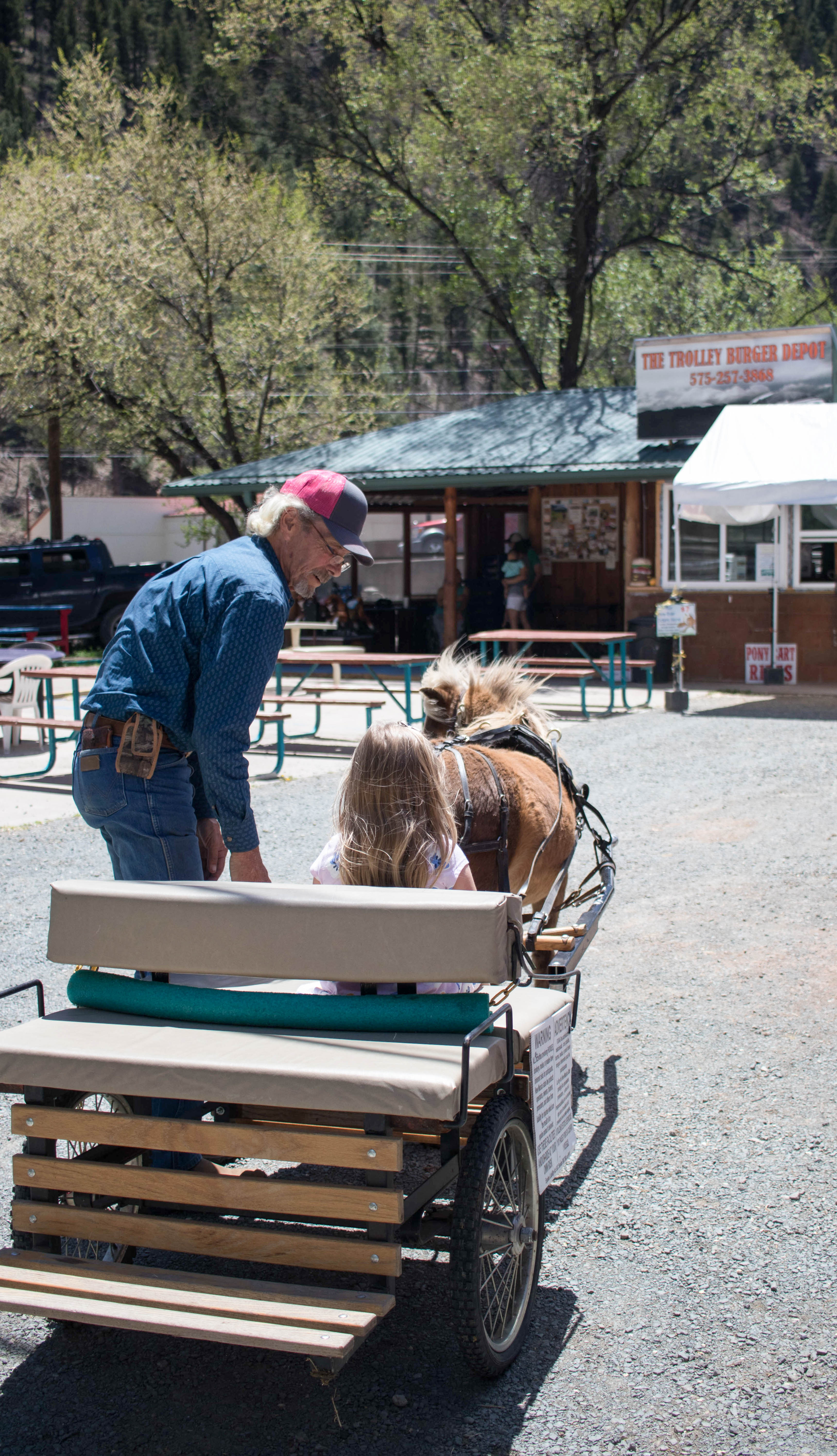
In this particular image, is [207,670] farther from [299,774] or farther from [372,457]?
[372,457]

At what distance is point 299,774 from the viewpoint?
10.4m

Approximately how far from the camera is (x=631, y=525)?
17.8m

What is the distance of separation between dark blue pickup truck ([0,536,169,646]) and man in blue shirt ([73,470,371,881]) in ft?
63.2

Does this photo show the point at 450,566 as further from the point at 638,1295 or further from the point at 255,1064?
the point at 255,1064

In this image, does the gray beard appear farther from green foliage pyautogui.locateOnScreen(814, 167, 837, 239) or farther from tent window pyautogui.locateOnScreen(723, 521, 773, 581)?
green foliage pyautogui.locateOnScreen(814, 167, 837, 239)

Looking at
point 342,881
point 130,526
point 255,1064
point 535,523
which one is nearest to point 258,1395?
point 255,1064

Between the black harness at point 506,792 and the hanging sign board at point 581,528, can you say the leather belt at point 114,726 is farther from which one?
the hanging sign board at point 581,528

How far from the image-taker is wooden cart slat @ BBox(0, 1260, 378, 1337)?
2154 mm

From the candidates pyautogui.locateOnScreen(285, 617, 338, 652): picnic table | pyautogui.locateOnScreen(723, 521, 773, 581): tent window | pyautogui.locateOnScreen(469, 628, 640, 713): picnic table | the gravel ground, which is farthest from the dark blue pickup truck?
the gravel ground

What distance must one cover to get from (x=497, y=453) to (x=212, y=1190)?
1730cm

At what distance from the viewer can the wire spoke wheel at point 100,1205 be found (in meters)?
2.51

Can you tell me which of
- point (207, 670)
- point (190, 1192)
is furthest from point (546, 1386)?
point (207, 670)

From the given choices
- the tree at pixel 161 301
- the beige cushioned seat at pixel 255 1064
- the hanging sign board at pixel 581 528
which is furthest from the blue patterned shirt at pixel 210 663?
the tree at pixel 161 301

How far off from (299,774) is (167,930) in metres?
7.79
